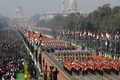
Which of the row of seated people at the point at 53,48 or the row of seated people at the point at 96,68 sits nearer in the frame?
the row of seated people at the point at 96,68

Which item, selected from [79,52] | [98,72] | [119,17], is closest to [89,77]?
[98,72]

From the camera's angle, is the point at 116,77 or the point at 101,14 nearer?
the point at 116,77

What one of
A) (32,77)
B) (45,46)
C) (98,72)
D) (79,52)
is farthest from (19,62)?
(45,46)

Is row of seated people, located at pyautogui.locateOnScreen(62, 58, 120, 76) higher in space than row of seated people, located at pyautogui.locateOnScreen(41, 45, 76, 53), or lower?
higher

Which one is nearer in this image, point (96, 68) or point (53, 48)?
point (96, 68)

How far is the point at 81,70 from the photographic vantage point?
4175cm

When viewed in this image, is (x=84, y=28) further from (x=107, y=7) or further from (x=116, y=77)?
(x=116, y=77)

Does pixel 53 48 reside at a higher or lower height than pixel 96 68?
lower

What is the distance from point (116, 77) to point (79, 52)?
22396 mm

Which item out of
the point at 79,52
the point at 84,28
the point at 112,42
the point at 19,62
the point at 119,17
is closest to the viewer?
the point at 19,62

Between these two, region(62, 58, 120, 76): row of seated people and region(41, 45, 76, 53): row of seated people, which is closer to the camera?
region(62, 58, 120, 76): row of seated people

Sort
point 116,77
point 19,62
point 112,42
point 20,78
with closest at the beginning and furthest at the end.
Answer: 1. point 20,78
2. point 116,77
3. point 19,62
4. point 112,42

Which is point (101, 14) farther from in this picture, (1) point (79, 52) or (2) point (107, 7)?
(1) point (79, 52)

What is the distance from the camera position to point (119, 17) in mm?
93875
